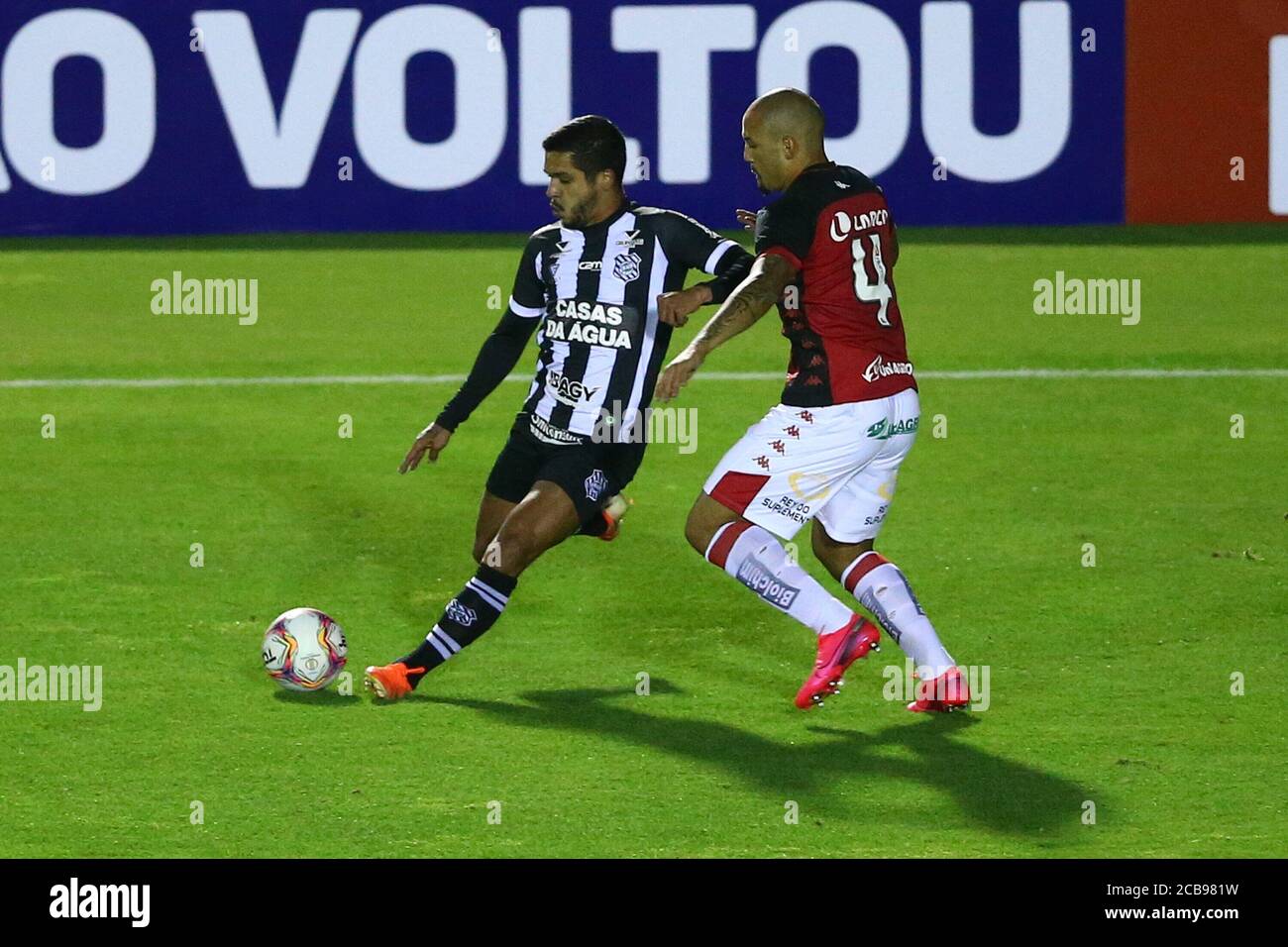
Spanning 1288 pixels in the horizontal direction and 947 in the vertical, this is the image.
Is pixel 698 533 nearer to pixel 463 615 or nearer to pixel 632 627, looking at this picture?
pixel 463 615

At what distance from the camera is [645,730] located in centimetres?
707

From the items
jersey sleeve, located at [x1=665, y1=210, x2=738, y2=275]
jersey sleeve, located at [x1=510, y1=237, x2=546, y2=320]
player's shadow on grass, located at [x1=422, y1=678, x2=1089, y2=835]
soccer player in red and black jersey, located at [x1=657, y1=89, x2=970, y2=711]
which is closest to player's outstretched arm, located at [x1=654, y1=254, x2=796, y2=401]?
soccer player in red and black jersey, located at [x1=657, y1=89, x2=970, y2=711]

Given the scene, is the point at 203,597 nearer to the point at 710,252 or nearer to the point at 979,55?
the point at 710,252

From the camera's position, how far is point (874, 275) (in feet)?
23.0

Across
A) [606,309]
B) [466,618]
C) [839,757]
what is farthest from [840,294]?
[466,618]

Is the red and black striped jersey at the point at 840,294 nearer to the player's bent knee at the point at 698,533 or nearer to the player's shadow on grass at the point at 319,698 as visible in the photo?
the player's bent knee at the point at 698,533

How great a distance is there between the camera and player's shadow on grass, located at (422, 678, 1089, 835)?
20.4ft

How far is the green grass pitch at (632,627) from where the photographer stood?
6.13 metres

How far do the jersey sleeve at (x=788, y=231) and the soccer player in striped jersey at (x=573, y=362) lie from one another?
0.60 meters

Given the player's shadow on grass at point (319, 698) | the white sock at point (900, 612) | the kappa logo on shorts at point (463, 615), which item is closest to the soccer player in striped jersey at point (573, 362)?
the kappa logo on shorts at point (463, 615)

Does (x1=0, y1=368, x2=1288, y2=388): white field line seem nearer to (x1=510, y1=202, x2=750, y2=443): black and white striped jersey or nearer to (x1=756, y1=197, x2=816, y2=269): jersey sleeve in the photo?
(x1=510, y1=202, x2=750, y2=443): black and white striped jersey

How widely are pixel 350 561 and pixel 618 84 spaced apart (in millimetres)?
12386

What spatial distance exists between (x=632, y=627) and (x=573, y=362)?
132 cm

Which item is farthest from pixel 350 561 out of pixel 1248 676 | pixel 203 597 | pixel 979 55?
pixel 979 55
